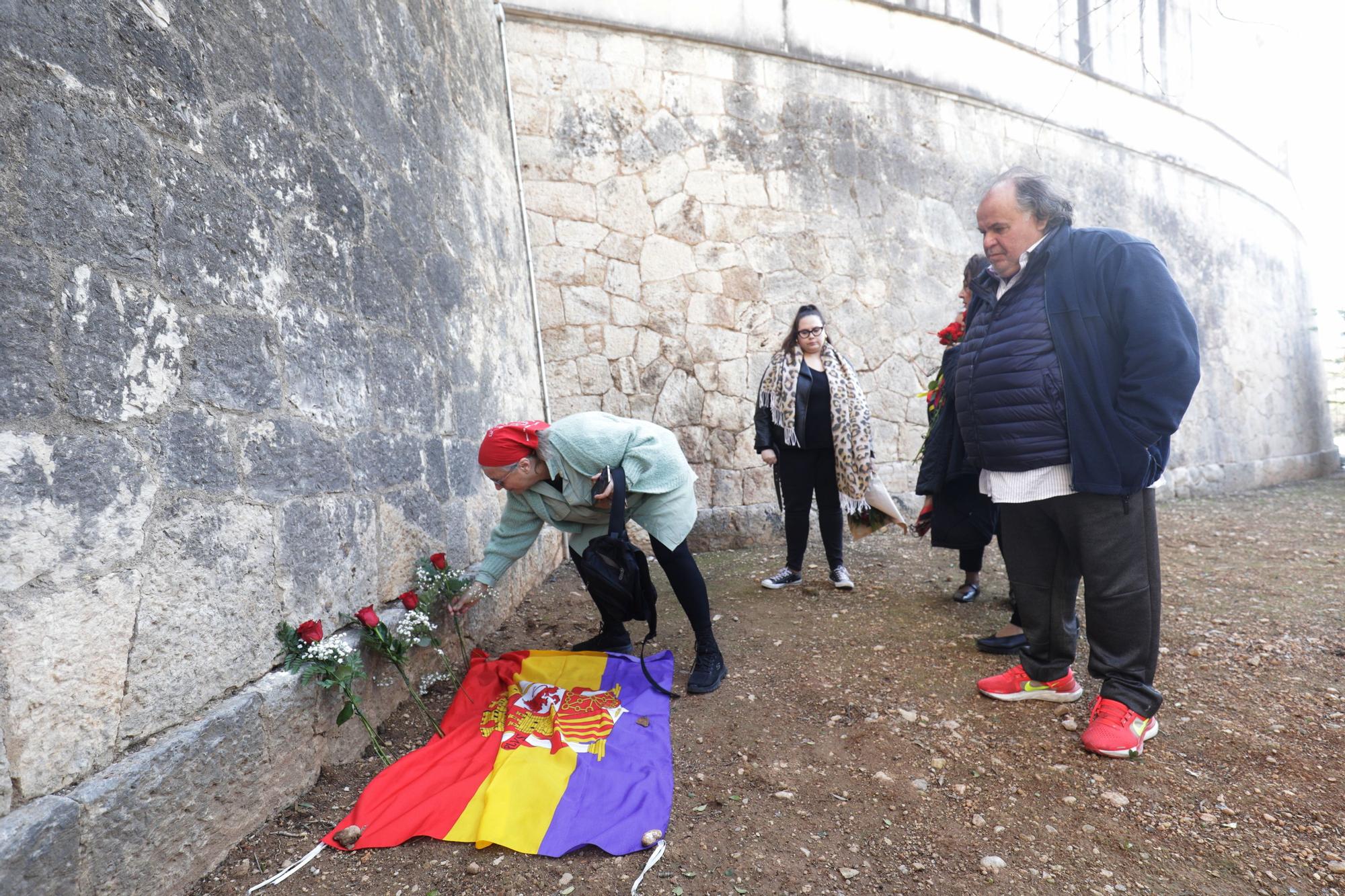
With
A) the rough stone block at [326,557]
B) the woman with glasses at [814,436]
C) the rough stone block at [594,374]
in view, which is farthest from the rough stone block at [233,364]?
the rough stone block at [594,374]

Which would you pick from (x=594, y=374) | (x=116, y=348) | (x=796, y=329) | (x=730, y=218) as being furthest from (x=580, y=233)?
(x=116, y=348)

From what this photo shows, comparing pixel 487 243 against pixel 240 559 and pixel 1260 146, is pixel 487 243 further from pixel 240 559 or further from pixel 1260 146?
pixel 1260 146

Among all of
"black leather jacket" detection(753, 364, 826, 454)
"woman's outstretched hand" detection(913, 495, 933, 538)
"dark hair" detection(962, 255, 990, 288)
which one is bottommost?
"woman's outstretched hand" detection(913, 495, 933, 538)

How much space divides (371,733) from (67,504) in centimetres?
116

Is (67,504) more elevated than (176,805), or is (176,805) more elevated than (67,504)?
(67,504)

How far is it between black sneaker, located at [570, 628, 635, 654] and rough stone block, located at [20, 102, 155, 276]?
209cm

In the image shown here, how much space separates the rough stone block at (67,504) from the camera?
1.27 metres

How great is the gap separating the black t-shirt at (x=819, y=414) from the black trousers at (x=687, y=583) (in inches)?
53.6

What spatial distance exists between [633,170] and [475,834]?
15.0ft

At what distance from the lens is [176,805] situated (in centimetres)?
156

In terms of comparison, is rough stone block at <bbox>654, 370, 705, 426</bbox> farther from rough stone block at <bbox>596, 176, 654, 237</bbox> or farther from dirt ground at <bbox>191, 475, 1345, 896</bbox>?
A: dirt ground at <bbox>191, 475, 1345, 896</bbox>

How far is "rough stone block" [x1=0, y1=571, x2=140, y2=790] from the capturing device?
127cm

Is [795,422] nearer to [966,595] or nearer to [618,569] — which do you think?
[966,595]

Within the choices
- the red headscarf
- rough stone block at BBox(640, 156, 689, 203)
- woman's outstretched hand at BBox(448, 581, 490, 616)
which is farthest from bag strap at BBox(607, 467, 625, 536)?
rough stone block at BBox(640, 156, 689, 203)
